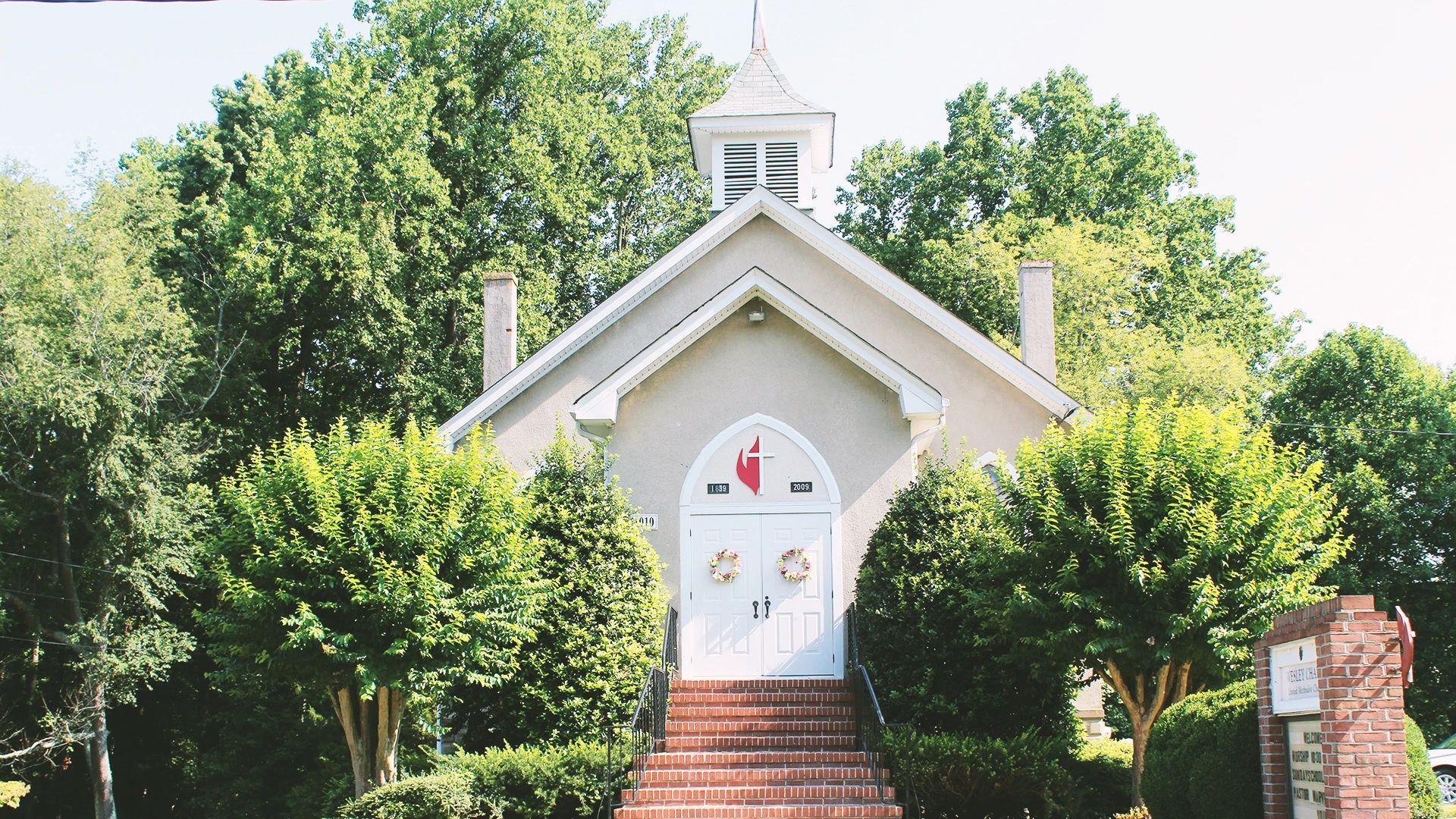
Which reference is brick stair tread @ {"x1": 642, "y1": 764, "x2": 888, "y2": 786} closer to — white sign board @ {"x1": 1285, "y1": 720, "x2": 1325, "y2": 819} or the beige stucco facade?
the beige stucco facade

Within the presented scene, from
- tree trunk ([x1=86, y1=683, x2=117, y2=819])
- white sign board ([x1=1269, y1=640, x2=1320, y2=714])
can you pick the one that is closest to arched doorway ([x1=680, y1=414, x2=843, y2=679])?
white sign board ([x1=1269, y1=640, x2=1320, y2=714])

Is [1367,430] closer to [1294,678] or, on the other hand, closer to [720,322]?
[720,322]

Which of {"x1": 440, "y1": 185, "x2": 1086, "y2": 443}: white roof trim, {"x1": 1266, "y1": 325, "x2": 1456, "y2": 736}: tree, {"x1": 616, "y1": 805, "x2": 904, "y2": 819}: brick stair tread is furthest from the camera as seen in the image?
{"x1": 1266, "y1": 325, "x2": 1456, "y2": 736}: tree

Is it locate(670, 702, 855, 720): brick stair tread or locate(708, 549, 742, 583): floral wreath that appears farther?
locate(708, 549, 742, 583): floral wreath

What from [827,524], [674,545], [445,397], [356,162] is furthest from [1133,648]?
[356,162]

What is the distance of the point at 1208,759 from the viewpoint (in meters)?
11.5

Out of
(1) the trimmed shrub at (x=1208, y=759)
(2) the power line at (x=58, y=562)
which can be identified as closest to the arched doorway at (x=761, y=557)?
(1) the trimmed shrub at (x=1208, y=759)

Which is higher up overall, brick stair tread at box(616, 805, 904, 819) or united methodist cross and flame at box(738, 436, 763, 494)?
united methodist cross and flame at box(738, 436, 763, 494)

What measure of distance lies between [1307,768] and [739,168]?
17.1m

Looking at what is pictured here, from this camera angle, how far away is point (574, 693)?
1644cm

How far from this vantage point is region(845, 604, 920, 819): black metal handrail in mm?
14383

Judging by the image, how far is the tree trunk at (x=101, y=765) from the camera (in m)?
26.1

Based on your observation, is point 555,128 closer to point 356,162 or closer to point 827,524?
point 356,162

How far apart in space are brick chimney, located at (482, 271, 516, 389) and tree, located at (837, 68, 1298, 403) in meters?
15.5
